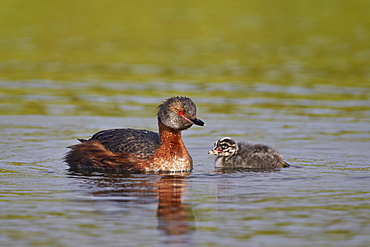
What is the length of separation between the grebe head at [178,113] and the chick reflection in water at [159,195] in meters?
0.86

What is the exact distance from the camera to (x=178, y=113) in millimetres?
12852

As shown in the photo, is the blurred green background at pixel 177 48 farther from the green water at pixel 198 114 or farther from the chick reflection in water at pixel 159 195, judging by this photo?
the chick reflection in water at pixel 159 195

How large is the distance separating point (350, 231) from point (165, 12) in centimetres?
2694

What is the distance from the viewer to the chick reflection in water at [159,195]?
929cm

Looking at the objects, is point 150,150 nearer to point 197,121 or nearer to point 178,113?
point 178,113

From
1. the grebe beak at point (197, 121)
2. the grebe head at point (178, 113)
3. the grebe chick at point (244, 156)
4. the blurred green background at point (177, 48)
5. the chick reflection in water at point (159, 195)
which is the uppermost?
the blurred green background at point (177, 48)

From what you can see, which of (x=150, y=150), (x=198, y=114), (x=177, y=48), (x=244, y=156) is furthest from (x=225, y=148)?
(x=177, y=48)

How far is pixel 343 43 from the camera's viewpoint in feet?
91.7

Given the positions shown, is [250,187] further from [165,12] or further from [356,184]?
[165,12]

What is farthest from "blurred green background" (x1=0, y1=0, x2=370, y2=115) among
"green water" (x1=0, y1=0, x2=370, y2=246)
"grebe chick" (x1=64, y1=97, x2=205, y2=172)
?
"grebe chick" (x1=64, y1=97, x2=205, y2=172)

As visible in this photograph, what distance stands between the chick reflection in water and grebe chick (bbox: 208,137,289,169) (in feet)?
3.28

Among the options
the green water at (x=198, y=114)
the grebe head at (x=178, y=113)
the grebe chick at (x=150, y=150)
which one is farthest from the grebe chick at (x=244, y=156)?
the grebe head at (x=178, y=113)

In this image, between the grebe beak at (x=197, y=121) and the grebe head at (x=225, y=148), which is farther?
the grebe head at (x=225, y=148)

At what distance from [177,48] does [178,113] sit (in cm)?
1375
